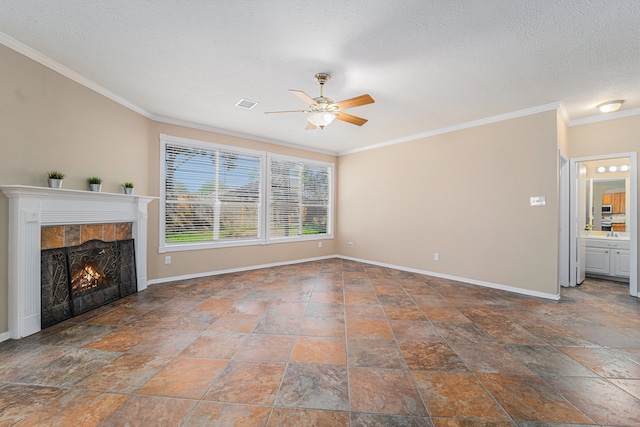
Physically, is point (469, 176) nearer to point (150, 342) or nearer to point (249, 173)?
point (249, 173)

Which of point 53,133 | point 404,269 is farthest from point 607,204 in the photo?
point 53,133

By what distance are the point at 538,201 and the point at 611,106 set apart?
1.50 metres

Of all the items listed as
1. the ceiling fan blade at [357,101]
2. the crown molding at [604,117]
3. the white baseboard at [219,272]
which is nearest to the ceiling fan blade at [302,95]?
the ceiling fan blade at [357,101]

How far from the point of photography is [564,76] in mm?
2912

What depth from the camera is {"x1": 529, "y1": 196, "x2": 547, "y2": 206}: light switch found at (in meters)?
3.72

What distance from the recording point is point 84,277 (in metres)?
3.08

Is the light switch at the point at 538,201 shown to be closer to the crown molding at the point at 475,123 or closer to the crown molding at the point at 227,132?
the crown molding at the point at 475,123

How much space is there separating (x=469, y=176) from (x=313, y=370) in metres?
4.01

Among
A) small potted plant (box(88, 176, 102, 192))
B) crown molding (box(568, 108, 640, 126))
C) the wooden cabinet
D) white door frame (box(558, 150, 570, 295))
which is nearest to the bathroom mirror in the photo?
the wooden cabinet

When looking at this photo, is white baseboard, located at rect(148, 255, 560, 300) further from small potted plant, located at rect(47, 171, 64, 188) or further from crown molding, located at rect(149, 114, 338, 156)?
crown molding, located at rect(149, 114, 338, 156)

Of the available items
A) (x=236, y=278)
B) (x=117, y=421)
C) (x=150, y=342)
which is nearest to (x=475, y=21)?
(x=117, y=421)

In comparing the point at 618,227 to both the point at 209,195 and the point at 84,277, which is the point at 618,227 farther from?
the point at 84,277

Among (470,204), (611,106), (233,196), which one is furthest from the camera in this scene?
(233,196)

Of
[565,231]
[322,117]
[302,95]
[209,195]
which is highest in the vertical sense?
[302,95]
